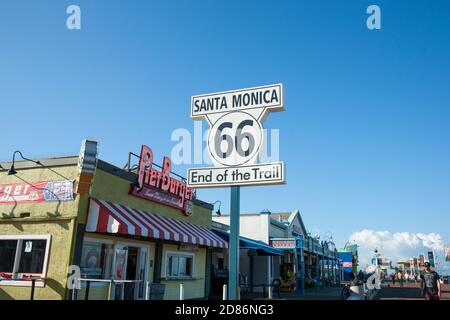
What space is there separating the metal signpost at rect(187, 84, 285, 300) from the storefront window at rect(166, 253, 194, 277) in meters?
10.5

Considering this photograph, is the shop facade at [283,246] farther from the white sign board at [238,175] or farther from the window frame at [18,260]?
the white sign board at [238,175]

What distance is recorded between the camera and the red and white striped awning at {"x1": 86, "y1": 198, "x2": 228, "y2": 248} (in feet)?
38.0

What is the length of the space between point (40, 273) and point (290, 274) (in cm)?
2117

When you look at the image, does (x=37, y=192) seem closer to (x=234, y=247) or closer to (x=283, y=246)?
(x=234, y=247)

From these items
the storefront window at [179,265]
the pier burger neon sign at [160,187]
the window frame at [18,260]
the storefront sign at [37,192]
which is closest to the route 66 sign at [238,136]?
the storefront sign at [37,192]

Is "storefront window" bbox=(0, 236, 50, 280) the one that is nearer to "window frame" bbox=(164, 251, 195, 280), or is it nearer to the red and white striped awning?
the red and white striped awning

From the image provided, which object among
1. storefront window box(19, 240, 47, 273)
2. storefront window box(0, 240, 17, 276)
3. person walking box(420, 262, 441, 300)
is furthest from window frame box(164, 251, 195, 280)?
person walking box(420, 262, 441, 300)

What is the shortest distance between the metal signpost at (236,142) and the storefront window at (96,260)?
6.88 metres

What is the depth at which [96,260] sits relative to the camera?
1252 centimetres

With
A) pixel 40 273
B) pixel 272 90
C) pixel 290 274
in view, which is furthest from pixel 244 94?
pixel 290 274

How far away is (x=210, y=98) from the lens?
6840 mm

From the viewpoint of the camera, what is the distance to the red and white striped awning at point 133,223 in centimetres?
1159

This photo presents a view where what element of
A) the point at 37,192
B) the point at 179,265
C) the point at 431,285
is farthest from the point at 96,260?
the point at 431,285
